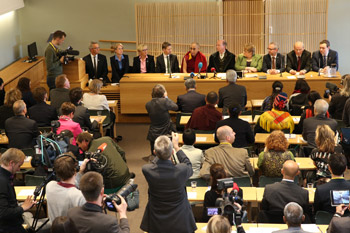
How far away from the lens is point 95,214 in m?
4.44

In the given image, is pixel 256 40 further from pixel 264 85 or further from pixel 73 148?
pixel 73 148

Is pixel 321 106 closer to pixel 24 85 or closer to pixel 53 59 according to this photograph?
pixel 24 85

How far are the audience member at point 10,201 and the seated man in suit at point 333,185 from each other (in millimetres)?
3010

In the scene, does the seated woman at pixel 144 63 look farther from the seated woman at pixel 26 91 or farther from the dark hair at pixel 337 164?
the dark hair at pixel 337 164

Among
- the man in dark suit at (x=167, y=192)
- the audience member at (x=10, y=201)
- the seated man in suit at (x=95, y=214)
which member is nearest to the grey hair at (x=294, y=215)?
the man in dark suit at (x=167, y=192)

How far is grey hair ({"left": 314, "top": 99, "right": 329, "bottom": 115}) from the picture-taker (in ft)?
25.0

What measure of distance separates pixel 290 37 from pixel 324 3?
3.81 ft

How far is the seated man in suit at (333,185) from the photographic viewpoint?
5621 millimetres

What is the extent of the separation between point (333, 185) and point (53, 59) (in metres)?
7.29

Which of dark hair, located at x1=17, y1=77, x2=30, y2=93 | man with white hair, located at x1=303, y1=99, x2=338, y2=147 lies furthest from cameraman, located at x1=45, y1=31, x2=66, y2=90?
man with white hair, located at x1=303, y1=99, x2=338, y2=147

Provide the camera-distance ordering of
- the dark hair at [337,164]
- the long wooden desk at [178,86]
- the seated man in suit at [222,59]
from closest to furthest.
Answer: the dark hair at [337,164], the long wooden desk at [178,86], the seated man in suit at [222,59]

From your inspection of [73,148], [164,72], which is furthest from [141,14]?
[73,148]

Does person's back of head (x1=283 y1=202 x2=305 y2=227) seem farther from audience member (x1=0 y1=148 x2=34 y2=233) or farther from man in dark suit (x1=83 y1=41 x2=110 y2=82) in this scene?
man in dark suit (x1=83 y1=41 x2=110 y2=82)

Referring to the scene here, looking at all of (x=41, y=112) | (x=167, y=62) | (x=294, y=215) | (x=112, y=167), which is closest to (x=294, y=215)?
(x=294, y=215)
